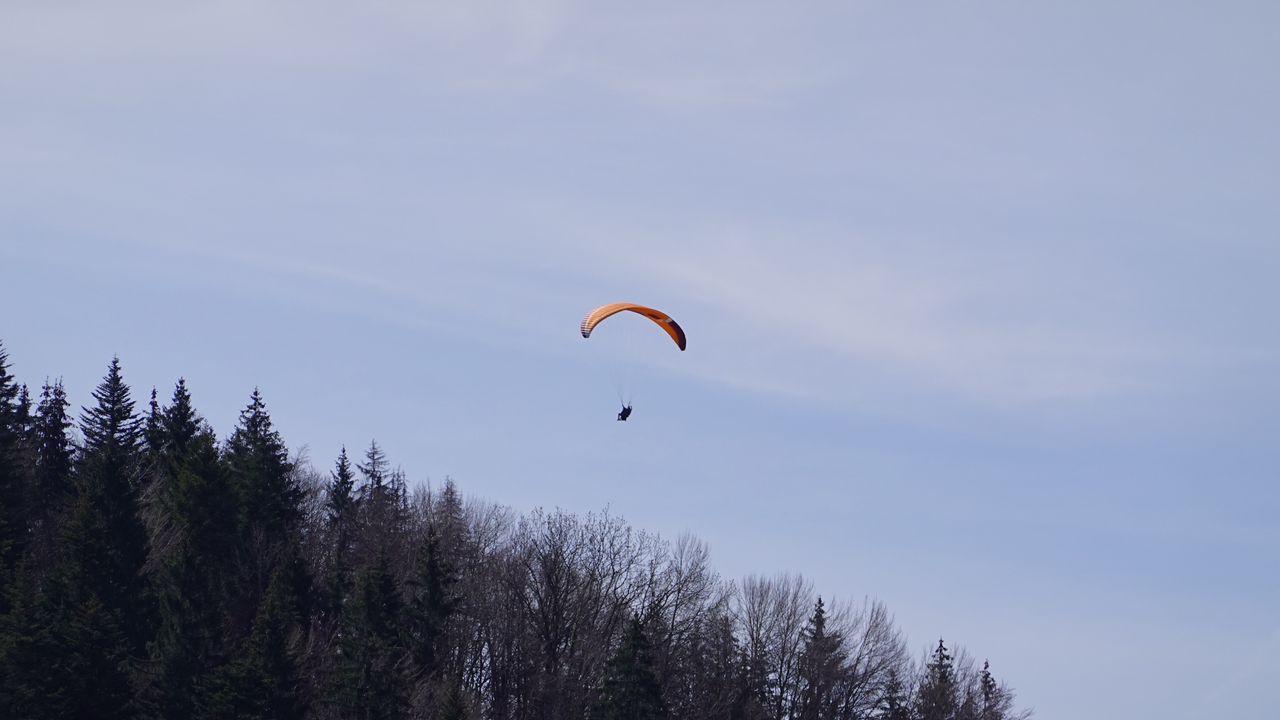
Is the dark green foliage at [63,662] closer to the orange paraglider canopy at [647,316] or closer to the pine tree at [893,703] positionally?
the orange paraglider canopy at [647,316]

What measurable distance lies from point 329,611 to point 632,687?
12059 mm

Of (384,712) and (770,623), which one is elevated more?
(770,623)

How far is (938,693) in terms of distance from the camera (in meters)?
88.4

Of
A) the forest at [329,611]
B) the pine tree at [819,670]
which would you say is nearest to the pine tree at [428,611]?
the forest at [329,611]

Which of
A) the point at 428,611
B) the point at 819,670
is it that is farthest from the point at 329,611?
the point at 819,670

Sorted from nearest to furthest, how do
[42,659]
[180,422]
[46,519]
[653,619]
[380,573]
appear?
1. [42,659]
2. [380,573]
3. [46,519]
4. [180,422]
5. [653,619]

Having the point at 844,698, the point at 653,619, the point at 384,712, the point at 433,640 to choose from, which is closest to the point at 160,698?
the point at 384,712

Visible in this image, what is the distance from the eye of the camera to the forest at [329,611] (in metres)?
45.7

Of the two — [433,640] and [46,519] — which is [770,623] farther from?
[46,519]

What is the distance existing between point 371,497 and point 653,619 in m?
19.0

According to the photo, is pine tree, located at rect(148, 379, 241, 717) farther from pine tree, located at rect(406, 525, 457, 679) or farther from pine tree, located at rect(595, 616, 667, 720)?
pine tree, located at rect(595, 616, 667, 720)

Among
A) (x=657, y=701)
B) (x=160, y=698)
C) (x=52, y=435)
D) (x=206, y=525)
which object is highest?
(x=52, y=435)

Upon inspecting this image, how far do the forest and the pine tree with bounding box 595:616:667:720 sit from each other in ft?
0.25

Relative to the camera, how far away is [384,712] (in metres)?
45.7
